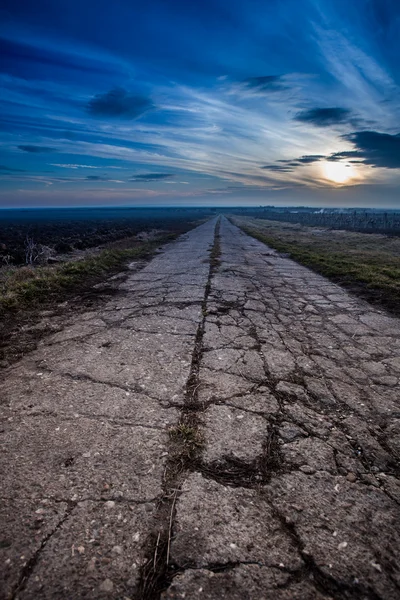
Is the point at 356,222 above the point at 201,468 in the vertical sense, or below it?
above

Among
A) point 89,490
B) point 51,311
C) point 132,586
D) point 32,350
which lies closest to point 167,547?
point 132,586

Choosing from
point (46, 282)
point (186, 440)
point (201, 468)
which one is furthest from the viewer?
point (46, 282)

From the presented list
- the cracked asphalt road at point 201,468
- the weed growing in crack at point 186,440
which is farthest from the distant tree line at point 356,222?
the weed growing in crack at point 186,440

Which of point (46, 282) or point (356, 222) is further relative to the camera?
point (356, 222)

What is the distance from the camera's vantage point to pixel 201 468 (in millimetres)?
2178

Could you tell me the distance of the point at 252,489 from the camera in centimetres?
203

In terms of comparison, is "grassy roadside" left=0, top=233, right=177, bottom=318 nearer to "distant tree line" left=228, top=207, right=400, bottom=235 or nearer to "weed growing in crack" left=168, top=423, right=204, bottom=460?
"weed growing in crack" left=168, top=423, right=204, bottom=460

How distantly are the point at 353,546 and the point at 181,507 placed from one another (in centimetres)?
101

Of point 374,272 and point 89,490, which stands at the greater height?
point 374,272

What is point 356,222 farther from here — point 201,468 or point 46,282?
point 201,468

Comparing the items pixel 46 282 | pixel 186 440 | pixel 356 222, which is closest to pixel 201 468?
pixel 186 440

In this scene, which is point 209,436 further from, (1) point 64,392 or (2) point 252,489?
(1) point 64,392

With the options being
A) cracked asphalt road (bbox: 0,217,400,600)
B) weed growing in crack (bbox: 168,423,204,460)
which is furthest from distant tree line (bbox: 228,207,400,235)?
weed growing in crack (bbox: 168,423,204,460)

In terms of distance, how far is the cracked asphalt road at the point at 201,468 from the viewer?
5.08 feet
